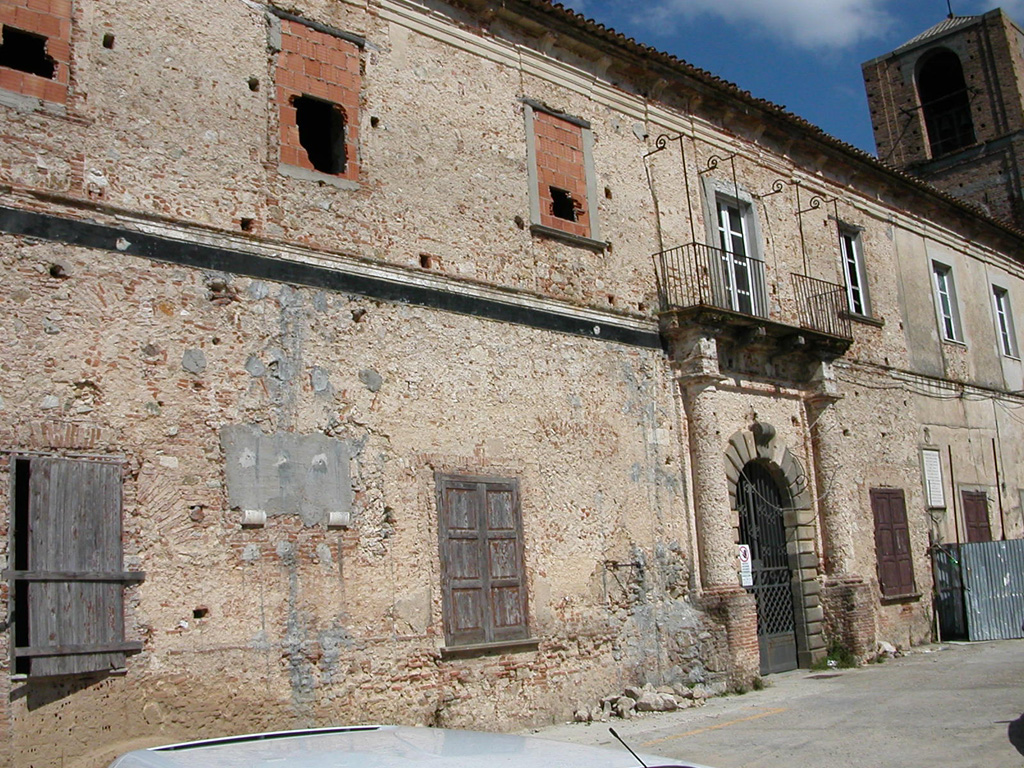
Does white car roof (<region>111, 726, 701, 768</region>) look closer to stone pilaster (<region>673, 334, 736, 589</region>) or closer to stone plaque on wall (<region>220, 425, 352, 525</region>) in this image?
stone plaque on wall (<region>220, 425, 352, 525</region>)

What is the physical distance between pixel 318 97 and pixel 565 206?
3.42 metres

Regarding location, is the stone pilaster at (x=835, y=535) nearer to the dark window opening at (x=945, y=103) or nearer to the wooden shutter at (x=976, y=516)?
the wooden shutter at (x=976, y=516)

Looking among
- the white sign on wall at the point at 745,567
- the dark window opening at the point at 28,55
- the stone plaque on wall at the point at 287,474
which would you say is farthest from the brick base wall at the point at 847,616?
the dark window opening at the point at 28,55

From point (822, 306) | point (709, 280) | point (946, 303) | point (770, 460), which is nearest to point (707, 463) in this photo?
point (770, 460)

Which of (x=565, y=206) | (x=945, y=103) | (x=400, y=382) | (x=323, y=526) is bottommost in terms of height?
(x=323, y=526)

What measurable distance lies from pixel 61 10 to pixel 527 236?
5.10m

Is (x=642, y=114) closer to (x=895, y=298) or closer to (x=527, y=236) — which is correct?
(x=527, y=236)

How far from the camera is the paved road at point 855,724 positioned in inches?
309

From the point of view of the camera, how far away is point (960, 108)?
90.5 ft

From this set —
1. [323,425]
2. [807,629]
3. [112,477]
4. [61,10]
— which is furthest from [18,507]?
[807,629]

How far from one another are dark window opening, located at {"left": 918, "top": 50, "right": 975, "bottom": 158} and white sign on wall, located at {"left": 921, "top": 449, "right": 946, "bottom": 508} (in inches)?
537

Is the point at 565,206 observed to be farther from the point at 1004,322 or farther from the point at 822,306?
the point at 1004,322

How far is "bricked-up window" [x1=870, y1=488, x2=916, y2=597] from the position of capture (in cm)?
1528

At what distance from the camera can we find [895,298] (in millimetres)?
17203
